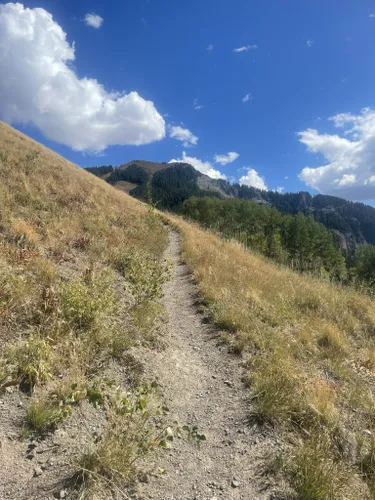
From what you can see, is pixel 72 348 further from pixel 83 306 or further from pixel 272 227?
pixel 272 227

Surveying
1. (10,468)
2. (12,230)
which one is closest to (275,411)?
(10,468)

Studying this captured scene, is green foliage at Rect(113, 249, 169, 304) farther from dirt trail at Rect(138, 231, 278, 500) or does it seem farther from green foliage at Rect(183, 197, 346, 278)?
green foliage at Rect(183, 197, 346, 278)

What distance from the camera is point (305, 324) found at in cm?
605

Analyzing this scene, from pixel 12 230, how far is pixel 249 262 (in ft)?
26.6

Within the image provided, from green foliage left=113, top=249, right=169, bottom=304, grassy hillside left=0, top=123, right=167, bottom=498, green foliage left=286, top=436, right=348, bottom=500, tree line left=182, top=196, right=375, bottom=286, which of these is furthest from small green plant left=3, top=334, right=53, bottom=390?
tree line left=182, top=196, right=375, bottom=286

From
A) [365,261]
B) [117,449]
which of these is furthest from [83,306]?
[365,261]

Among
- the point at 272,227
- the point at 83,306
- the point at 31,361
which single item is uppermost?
the point at 272,227

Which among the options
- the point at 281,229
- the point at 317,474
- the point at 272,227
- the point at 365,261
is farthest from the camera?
the point at 272,227

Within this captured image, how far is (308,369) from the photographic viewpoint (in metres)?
4.73

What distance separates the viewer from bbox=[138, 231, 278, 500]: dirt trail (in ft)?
8.99

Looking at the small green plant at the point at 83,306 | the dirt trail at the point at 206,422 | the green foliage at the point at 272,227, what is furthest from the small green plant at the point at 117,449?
the green foliage at the point at 272,227

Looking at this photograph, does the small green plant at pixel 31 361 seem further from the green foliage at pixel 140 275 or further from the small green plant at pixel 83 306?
the green foliage at pixel 140 275

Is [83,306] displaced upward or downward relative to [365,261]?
upward

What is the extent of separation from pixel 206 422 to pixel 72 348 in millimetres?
2079
